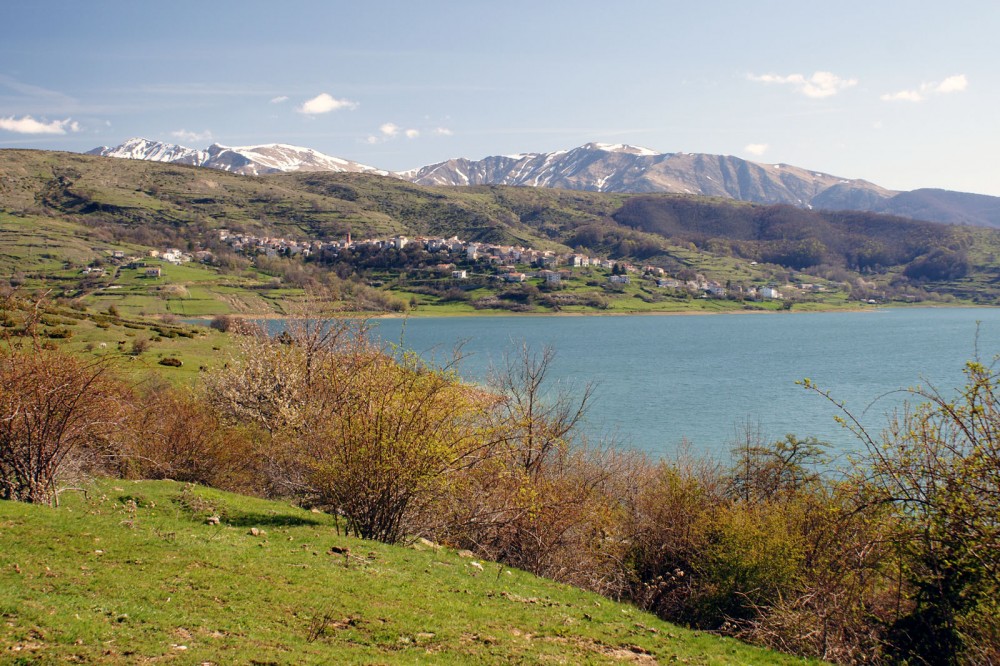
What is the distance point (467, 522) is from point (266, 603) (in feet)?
26.2

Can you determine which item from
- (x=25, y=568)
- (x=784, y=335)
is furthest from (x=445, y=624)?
(x=784, y=335)

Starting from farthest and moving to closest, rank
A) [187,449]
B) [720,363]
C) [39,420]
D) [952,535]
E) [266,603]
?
1. [720,363]
2. [187,449]
3. [39,420]
4. [952,535]
5. [266,603]

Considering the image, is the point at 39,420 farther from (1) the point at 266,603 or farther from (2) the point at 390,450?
(1) the point at 266,603

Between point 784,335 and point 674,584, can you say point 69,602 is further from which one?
point 784,335

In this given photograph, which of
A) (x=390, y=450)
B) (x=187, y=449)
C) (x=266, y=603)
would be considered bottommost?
(x=187, y=449)

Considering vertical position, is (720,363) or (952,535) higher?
(952,535)

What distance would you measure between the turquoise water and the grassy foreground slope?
7.43 m

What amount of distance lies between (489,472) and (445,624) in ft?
28.3

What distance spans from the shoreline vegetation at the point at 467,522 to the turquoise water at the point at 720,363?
371 cm

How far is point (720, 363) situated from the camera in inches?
A: 3278

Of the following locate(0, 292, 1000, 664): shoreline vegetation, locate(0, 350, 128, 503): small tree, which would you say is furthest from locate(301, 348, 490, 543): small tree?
locate(0, 350, 128, 503): small tree

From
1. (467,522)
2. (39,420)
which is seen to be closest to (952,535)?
(467,522)

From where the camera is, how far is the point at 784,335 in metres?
123

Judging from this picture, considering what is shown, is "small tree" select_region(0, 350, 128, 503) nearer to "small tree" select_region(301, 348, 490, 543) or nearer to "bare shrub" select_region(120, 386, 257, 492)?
"small tree" select_region(301, 348, 490, 543)
